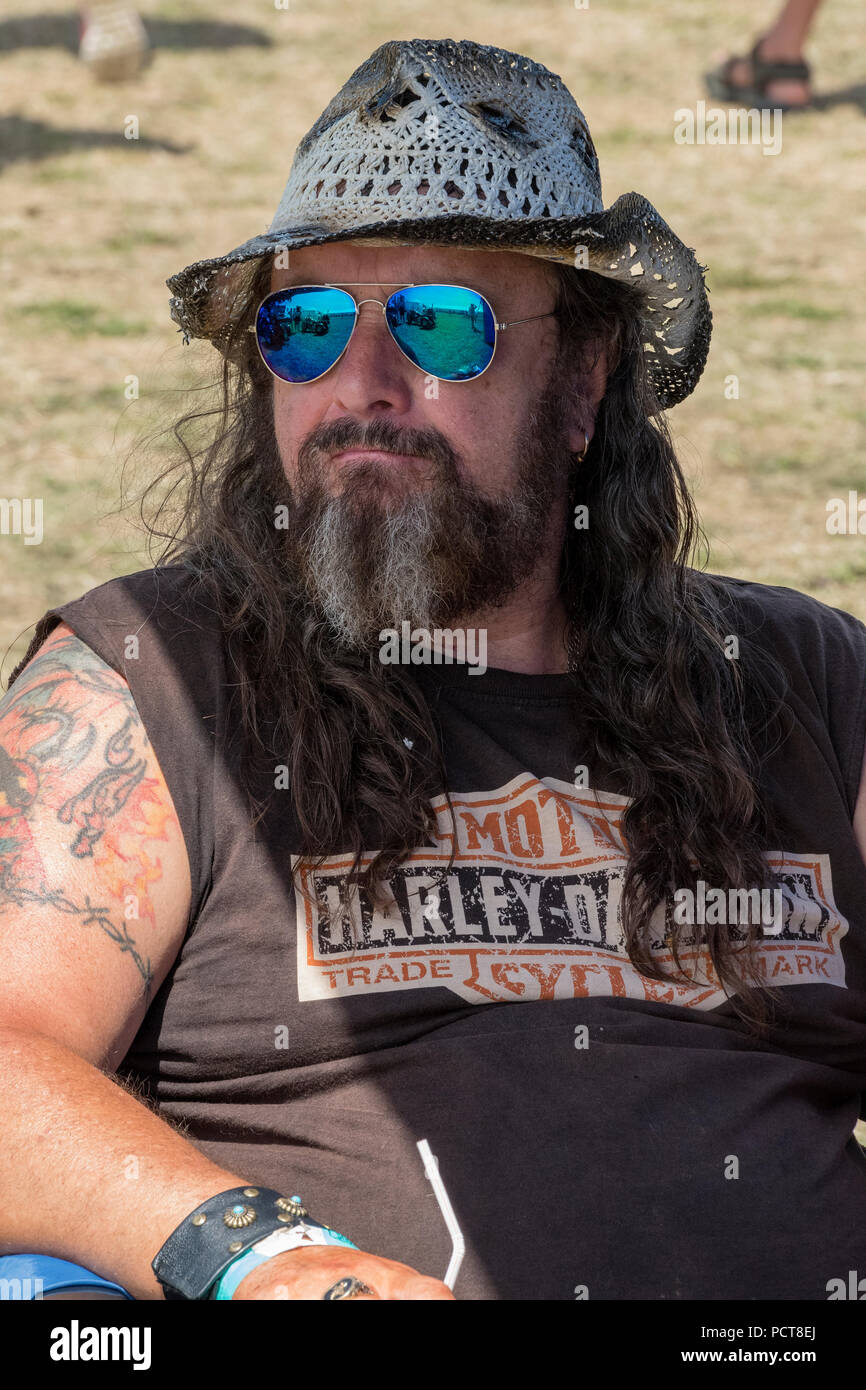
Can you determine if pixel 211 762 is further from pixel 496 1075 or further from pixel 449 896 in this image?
pixel 496 1075

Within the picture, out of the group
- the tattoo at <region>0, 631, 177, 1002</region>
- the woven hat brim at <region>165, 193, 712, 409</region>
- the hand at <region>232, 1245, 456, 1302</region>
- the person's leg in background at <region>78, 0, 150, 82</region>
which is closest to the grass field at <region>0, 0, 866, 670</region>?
the person's leg in background at <region>78, 0, 150, 82</region>

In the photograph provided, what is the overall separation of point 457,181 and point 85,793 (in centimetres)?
116

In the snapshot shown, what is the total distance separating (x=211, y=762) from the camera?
2279 mm

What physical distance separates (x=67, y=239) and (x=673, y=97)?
164 inches

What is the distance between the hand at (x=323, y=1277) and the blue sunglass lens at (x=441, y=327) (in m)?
1.40

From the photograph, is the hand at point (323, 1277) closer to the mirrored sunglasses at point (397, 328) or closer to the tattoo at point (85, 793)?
the tattoo at point (85, 793)

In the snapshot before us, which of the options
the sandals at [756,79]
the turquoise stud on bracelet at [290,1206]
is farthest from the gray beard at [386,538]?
the sandals at [756,79]

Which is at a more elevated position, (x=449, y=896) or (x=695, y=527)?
(x=695, y=527)

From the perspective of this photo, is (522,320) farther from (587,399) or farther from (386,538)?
(386,538)

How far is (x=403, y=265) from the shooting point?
2.56 metres

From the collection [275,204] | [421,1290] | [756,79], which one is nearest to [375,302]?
[421,1290]

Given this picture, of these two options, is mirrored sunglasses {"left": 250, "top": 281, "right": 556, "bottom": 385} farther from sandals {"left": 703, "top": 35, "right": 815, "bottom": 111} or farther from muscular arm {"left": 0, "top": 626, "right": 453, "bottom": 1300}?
sandals {"left": 703, "top": 35, "right": 815, "bottom": 111}

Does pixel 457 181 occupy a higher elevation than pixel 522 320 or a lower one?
higher

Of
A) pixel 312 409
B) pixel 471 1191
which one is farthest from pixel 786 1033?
pixel 312 409
